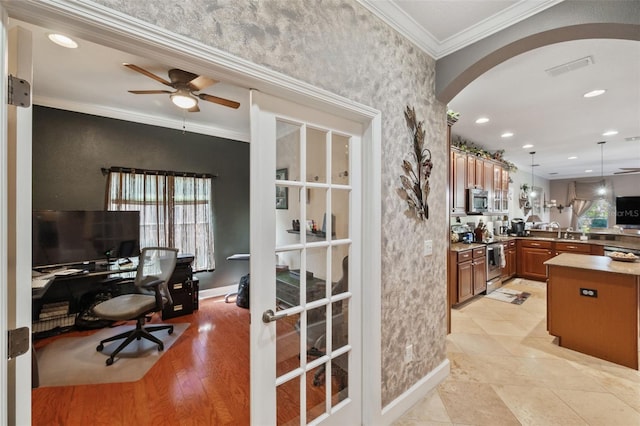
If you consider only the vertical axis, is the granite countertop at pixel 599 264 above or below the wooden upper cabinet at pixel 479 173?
below

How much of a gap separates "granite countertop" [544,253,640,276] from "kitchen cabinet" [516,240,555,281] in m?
2.73

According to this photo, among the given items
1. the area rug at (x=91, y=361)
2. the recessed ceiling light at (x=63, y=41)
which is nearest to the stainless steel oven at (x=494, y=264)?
the area rug at (x=91, y=361)

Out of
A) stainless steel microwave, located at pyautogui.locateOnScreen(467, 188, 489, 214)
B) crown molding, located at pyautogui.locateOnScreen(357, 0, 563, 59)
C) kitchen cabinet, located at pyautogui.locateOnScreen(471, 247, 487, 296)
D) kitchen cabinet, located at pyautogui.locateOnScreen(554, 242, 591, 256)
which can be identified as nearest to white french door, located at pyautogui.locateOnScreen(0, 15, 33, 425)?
crown molding, located at pyautogui.locateOnScreen(357, 0, 563, 59)

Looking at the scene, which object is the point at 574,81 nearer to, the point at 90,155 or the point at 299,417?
the point at 299,417

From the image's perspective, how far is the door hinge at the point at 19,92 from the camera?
2.59 ft

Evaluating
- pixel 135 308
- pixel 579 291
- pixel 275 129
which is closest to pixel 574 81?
pixel 579 291

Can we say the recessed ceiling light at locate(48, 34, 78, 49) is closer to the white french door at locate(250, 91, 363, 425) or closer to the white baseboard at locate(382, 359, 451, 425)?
the white french door at locate(250, 91, 363, 425)

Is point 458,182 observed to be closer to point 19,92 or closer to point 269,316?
point 269,316

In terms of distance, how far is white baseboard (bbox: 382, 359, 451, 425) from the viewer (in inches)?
70.6

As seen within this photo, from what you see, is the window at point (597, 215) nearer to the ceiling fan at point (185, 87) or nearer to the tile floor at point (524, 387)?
the tile floor at point (524, 387)

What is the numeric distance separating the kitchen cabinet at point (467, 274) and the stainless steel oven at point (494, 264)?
20 centimetres

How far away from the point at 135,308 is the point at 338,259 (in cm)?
232

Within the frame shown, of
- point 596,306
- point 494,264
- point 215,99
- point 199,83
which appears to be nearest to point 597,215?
point 494,264

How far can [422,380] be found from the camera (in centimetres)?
206
